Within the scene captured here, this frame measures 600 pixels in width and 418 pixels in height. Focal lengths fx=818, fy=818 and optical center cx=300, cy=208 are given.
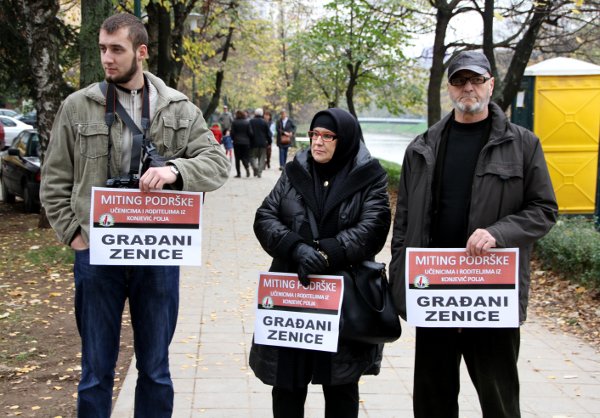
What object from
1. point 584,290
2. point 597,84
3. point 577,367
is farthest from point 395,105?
point 577,367

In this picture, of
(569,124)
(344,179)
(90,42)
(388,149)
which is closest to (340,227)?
(344,179)

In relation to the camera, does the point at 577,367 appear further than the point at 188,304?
No

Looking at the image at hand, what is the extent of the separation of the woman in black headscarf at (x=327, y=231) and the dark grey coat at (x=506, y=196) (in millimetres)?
221

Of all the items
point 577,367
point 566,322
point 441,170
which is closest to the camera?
point 441,170

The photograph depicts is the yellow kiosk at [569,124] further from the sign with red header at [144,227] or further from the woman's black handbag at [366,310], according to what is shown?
the sign with red header at [144,227]

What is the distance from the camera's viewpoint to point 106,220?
3697mm

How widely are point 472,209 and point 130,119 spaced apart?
1650mm

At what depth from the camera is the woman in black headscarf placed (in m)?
3.97

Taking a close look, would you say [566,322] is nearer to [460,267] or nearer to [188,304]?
[188,304]

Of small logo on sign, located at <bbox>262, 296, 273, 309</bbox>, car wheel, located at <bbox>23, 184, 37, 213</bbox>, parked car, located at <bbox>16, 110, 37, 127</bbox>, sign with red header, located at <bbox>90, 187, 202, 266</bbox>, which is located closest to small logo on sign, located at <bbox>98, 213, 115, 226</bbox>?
sign with red header, located at <bbox>90, 187, 202, 266</bbox>

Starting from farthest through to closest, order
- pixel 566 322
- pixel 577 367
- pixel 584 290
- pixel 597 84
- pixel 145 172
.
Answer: pixel 597 84 < pixel 584 290 < pixel 566 322 < pixel 577 367 < pixel 145 172

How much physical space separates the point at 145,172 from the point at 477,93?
62.8 inches

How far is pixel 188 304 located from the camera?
8.36 m

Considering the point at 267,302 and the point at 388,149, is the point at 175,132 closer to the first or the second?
the point at 267,302
